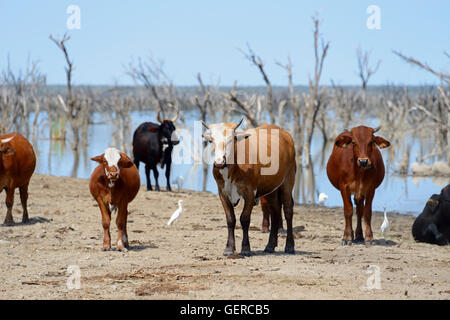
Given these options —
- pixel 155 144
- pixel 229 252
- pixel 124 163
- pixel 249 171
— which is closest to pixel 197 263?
pixel 229 252

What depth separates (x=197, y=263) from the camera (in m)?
8.50

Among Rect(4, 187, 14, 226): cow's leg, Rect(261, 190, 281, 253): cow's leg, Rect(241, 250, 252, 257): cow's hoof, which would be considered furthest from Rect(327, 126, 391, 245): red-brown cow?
Rect(4, 187, 14, 226): cow's leg

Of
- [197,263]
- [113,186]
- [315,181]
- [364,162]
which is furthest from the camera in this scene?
[315,181]

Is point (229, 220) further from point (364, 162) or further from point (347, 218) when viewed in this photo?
point (347, 218)

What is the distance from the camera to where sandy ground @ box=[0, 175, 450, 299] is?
6992 mm

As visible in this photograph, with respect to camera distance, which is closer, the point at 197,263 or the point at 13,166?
the point at 197,263

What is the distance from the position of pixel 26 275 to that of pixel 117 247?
1.65 metres

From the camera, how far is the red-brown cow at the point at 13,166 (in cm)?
1134

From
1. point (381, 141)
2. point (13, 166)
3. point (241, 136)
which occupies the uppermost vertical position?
point (241, 136)

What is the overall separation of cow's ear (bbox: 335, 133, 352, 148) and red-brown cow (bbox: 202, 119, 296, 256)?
1258mm

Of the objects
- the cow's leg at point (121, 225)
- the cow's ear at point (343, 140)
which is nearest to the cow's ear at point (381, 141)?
the cow's ear at point (343, 140)

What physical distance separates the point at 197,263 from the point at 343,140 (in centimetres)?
326

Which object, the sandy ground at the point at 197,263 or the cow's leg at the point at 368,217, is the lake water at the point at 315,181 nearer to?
the sandy ground at the point at 197,263

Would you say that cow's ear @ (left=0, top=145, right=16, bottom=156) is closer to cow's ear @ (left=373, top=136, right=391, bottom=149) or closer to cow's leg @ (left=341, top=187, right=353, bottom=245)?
cow's leg @ (left=341, top=187, right=353, bottom=245)
